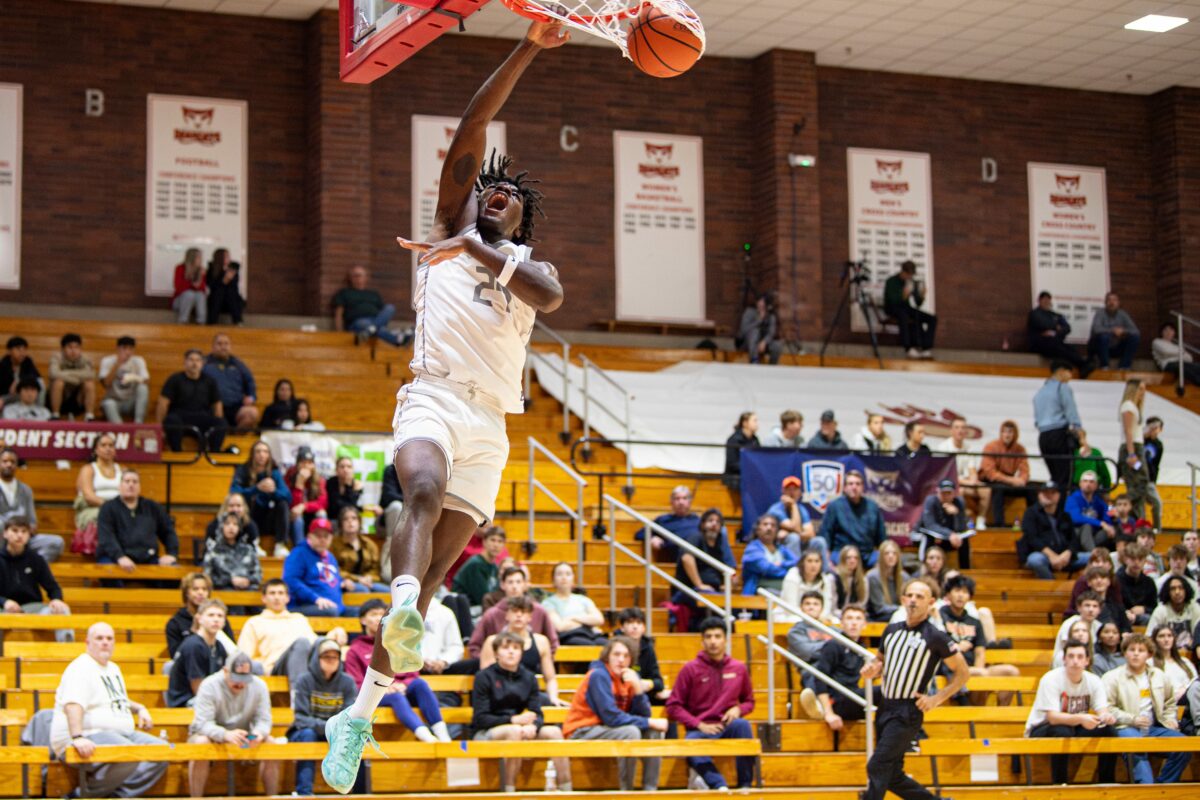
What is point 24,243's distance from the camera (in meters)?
18.8

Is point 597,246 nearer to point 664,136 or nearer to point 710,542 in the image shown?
point 664,136

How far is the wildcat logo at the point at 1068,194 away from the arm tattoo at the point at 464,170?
1848 centimetres

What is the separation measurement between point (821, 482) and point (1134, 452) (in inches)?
116

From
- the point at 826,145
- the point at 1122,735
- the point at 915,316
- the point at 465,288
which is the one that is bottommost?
the point at 1122,735

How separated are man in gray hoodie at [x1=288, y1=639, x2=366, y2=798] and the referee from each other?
3.09m

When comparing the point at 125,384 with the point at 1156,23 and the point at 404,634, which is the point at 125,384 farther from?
the point at 1156,23

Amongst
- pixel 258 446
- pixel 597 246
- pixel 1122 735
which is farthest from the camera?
pixel 597 246

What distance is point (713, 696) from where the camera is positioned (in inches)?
446

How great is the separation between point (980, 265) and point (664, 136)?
458cm

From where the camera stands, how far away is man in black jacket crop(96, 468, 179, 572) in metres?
12.8

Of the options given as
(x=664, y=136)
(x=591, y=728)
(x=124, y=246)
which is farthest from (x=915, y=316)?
(x=591, y=728)

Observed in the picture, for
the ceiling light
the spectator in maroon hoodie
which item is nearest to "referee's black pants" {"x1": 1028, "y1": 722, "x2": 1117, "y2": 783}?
the spectator in maroon hoodie

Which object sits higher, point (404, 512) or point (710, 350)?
point (710, 350)

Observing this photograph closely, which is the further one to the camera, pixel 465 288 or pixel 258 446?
pixel 258 446
